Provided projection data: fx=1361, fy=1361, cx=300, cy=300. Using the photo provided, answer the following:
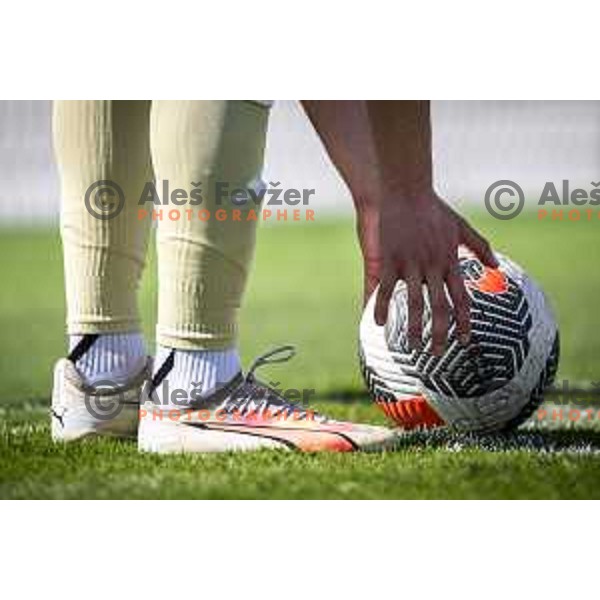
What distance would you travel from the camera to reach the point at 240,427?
8.48 ft

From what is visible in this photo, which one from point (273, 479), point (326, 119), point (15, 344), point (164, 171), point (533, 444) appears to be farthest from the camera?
point (15, 344)

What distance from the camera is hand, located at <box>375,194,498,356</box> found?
8.55ft

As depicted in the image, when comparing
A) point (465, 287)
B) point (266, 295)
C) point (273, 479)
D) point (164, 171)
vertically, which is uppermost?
point (164, 171)

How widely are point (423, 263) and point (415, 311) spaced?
0.10 meters

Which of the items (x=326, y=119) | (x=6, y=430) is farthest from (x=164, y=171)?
(x=6, y=430)

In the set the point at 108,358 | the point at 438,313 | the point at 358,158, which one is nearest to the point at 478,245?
the point at 438,313

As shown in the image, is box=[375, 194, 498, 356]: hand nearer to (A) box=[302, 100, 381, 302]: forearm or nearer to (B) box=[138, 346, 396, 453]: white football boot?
(A) box=[302, 100, 381, 302]: forearm

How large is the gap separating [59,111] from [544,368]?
111cm

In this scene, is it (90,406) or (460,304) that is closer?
(460,304)

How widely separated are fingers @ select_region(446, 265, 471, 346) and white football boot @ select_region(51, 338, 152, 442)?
0.65 metres

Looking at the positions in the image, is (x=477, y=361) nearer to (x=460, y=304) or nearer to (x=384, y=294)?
(x=460, y=304)

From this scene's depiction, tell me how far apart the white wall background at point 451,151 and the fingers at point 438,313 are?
850 mm

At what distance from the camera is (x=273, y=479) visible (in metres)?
2.31
